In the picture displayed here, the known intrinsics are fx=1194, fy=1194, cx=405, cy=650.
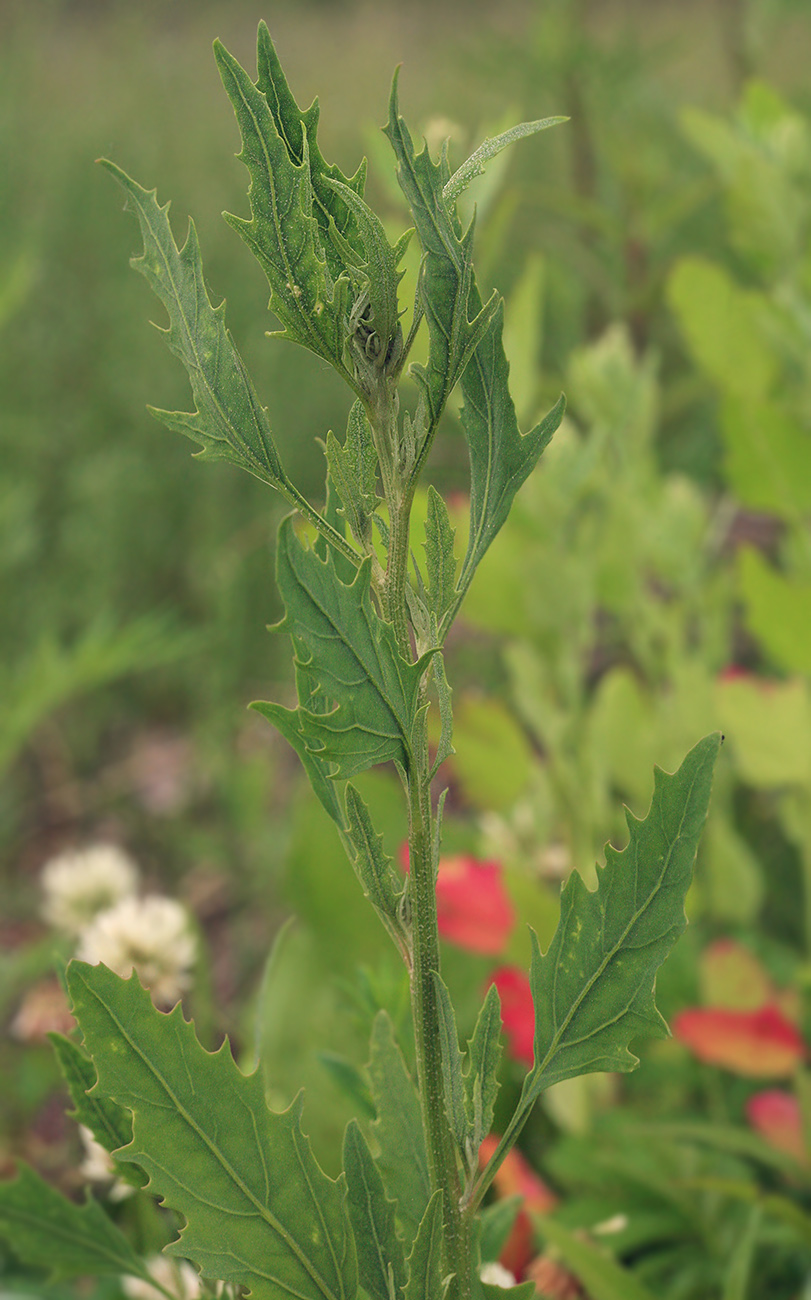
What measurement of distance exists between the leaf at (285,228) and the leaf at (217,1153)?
15 cm

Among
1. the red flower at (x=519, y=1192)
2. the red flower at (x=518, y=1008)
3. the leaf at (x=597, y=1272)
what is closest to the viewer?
the leaf at (x=597, y=1272)

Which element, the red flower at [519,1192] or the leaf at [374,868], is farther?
the red flower at [519,1192]

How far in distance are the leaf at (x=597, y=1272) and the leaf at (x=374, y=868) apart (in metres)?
0.23

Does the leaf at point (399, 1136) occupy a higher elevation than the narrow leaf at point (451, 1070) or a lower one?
lower

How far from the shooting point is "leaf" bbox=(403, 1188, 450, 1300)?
27 centimetres

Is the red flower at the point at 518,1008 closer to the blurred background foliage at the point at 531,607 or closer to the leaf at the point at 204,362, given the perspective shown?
the blurred background foliage at the point at 531,607

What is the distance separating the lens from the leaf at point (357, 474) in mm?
280

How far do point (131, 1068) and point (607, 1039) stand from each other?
0.11m

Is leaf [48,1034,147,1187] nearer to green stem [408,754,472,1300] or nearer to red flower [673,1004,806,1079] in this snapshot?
green stem [408,754,472,1300]

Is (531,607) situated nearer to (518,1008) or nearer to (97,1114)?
(518,1008)

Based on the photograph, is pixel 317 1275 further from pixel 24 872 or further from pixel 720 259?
pixel 720 259

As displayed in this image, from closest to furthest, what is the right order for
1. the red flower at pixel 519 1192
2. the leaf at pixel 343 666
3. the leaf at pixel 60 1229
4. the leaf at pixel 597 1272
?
the leaf at pixel 343 666, the leaf at pixel 60 1229, the leaf at pixel 597 1272, the red flower at pixel 519 1192

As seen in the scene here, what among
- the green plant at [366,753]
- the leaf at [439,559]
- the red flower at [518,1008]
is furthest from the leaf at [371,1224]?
the red flower at [518,1008]

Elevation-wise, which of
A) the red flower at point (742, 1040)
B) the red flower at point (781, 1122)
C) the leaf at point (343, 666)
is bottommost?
the red flower at point (781, 1122)
